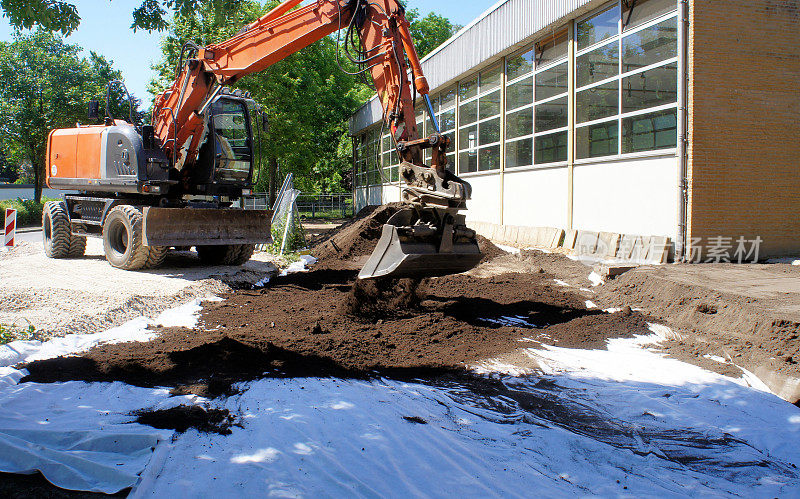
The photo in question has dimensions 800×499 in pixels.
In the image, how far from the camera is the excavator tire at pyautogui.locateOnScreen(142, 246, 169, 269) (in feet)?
35.7

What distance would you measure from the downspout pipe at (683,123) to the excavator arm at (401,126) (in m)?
4.76

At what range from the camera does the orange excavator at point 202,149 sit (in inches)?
298

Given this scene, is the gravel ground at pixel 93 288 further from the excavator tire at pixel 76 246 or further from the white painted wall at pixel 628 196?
the white painted wall at pixel 628 196

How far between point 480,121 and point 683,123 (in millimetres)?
8490

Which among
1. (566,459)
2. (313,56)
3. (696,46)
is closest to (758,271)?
(696,46)

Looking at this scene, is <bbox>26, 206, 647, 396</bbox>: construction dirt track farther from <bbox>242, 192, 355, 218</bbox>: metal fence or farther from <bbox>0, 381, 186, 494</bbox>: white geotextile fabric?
<bbox>242, 192, 355, 218</bbox>: metal fence

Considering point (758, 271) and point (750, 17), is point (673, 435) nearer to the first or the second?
point (758, 271)

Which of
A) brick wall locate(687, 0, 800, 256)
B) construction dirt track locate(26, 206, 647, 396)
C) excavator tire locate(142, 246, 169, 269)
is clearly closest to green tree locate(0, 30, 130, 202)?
excavator tire locate(142, 246, 169, 269)

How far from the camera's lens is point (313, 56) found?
1283 inches

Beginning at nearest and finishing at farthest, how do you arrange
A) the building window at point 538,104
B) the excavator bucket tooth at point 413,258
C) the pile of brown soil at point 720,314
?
the pile of brown soil at point 720,314 → the excavator bucket tooth at point 413,258 → the building window at point 538,104

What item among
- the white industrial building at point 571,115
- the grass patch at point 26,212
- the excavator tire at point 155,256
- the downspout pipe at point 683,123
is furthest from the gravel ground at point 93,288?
the grass patch at point 26,212

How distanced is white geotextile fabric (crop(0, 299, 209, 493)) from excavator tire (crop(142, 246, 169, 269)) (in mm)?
5772

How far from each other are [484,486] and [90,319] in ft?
17.9

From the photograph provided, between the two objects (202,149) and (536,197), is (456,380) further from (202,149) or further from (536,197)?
(536,197)
